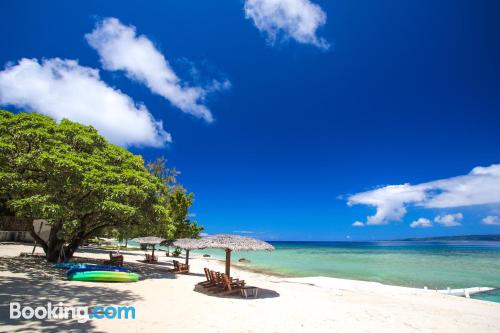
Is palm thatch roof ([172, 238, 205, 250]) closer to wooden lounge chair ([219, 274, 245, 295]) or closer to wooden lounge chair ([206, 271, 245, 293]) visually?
wooden lounge chair ([206, 271, 245, 293])

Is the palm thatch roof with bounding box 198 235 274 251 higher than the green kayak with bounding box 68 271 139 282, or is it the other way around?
the palm thatch roof with bounding box 198 235 274 251

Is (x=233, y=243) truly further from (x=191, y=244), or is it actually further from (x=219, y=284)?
(x=191, y=244)

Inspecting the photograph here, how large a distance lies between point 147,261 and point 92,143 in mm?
11232

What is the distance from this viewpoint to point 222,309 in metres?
9.20

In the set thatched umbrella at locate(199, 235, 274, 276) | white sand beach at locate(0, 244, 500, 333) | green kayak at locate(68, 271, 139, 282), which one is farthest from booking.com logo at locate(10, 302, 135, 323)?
thatched umbrella at locate(199, 235, 274, 276)

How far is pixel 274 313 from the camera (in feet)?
30.1

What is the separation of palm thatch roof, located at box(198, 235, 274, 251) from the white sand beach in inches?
74.4

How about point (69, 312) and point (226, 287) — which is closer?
point (69, 312)

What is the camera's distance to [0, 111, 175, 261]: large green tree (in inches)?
472

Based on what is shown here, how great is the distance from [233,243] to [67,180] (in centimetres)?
727

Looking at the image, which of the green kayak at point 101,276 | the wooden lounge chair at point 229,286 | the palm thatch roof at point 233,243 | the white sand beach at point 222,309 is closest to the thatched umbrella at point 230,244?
the palm thatch roof at point 233,243

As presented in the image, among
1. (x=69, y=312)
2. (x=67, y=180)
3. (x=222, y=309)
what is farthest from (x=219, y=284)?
(x=67, y=180)

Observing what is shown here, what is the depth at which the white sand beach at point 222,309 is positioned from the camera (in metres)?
7.12

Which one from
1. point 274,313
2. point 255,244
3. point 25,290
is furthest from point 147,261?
point 274,313
